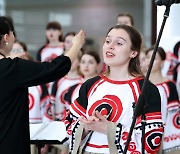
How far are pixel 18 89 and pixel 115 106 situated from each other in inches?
19.6

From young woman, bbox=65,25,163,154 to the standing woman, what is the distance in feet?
0.63

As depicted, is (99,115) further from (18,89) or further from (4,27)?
(4,27)

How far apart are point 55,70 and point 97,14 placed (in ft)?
18.3

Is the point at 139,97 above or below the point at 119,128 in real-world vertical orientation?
above

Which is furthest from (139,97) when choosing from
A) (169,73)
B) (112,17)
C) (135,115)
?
(112,17)

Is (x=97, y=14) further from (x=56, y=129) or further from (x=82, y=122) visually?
(x=82, y=122)

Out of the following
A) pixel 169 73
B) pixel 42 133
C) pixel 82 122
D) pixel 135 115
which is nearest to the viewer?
pixel 135 115

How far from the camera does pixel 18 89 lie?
2500 mm

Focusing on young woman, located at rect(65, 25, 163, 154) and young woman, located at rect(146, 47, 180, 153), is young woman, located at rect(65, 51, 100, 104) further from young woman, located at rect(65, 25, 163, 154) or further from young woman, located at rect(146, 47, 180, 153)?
young woman, located at rect(65, 25, 163, 154)

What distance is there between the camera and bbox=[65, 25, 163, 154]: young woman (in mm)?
2377

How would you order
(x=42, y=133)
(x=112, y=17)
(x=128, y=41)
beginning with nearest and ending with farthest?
(x=128, y=41) → (x=42, y=133) → (x=112, y=17)

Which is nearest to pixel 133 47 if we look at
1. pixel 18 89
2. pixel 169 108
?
pixel 18 89

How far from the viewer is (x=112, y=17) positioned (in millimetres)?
7855

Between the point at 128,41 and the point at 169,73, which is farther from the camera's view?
the point at 169,73
